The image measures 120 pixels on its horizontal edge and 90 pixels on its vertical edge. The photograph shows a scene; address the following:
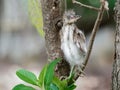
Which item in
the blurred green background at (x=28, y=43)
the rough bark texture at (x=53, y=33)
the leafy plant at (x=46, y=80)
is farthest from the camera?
the blurred green background at (x=28, y=43)

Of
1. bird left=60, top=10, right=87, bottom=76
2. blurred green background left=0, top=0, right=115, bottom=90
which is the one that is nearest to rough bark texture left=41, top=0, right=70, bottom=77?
bird left=60, top=10, right=87, bottom=76

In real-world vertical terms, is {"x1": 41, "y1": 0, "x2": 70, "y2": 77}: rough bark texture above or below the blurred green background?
above

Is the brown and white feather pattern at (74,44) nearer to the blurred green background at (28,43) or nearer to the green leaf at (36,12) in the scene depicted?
the green leaf at (36,12)

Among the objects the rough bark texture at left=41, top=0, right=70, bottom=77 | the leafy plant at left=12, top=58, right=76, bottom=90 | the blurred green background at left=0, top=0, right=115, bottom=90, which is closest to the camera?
the leafy plant at left=12, top=58, right=76, bottom=90

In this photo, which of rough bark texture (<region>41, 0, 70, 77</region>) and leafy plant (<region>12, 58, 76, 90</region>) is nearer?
leafy plant (<region>12, 58, 76, 90</region>)

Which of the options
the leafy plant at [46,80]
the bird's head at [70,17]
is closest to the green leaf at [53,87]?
the leafy plant at [46,80]

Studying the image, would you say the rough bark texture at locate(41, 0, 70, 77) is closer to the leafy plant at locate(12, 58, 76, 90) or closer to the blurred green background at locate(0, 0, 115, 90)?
the leafy plant at locate(12, 58, 76, 90)

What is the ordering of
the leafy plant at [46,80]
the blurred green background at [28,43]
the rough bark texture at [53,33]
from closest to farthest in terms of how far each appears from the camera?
the leafy plant at [46,80]
the rough bark texture at [53,33]
the blurred green background at [28,43]

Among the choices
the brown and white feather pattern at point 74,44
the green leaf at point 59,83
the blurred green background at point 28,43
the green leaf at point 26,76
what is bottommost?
the blurred green background at point 28,43

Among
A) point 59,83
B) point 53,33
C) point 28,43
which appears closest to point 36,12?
point 53,33

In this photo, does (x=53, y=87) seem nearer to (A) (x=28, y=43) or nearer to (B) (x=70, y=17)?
(B) (x=70, y=17)
